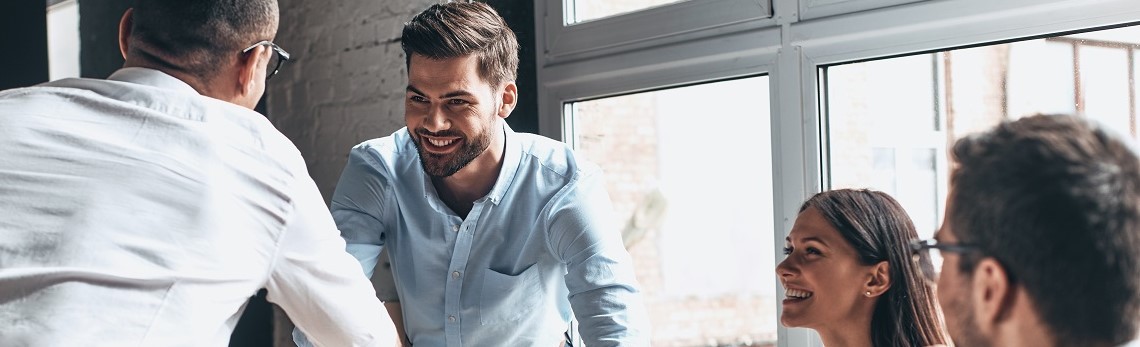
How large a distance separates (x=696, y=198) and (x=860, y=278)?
0.85 m

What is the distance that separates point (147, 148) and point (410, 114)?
3.32 feet

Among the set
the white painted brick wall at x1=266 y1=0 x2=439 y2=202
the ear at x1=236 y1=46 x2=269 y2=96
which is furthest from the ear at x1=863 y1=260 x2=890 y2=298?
the white painted brick wall at x1=266 y1=0 x2=439 y2=202

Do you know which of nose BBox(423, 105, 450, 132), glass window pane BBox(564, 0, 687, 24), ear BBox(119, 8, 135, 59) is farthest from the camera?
glass window pane BBox(564, 0, 687, 24)

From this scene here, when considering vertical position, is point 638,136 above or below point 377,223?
above

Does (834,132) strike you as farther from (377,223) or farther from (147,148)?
(147,148)

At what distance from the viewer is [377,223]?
2.47 m

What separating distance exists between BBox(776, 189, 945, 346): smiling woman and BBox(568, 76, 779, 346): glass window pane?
38 cm

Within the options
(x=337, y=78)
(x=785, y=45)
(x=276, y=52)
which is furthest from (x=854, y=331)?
(x=337, y=78)

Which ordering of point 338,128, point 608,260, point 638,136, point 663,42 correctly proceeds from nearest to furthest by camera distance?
1. point 608,260
2. point 663,42
3. point 638,136
4. point 338,128

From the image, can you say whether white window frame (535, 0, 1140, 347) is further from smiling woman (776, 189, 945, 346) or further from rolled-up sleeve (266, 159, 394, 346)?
rolled-up sleeve (266, 159, 394, 346)

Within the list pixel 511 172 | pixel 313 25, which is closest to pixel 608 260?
pixel 511 172

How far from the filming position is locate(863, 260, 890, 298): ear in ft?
6.77

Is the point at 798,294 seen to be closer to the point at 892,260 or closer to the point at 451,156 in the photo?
the point at 892,260

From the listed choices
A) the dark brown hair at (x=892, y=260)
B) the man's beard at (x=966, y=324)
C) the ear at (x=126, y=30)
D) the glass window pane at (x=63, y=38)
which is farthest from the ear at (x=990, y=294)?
the glass window pane at (x=63, y=38)
